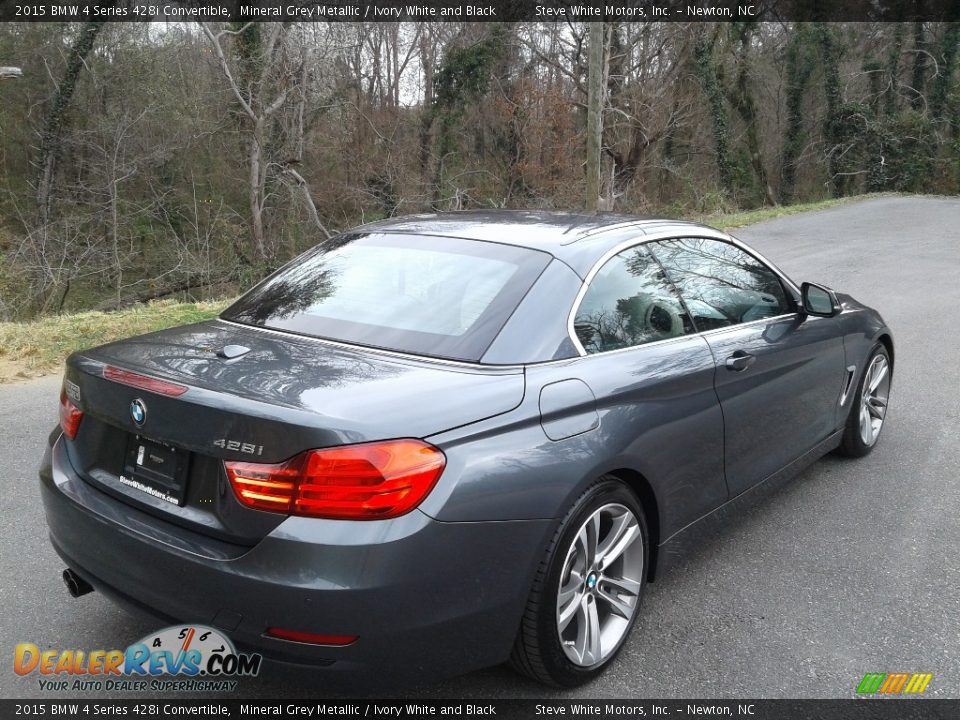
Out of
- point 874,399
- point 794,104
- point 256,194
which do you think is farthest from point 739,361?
point 794,104

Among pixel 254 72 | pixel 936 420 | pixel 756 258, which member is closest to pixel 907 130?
pixel 254 72

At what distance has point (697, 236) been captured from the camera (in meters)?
3.96

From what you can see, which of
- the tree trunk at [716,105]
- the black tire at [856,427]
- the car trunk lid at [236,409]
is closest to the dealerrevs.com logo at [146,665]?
the car trunk lid at [236,409]

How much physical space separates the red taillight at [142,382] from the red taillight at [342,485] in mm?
415

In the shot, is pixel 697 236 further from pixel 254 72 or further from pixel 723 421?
pixel 254 72

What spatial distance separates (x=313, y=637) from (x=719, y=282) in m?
2.54

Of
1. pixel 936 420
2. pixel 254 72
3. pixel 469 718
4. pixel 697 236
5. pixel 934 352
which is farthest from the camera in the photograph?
pixel 254 72

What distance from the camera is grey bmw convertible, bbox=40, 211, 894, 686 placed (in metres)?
2.29

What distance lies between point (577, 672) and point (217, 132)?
989 inches

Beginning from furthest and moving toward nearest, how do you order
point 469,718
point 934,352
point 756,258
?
point 934,352, point 756,258, point 469,718

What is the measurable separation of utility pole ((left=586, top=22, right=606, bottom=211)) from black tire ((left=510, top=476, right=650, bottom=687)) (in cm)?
1244

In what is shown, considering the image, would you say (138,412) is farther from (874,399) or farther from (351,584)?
(874,399)

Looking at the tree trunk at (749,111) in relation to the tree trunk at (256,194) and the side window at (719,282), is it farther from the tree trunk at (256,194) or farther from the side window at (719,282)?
the side window at (719,282)

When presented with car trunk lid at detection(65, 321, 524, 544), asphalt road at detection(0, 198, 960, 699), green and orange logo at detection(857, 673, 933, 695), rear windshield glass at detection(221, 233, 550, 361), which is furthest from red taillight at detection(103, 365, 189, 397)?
green and orange logo at detection(857, 673, 933, 695)
